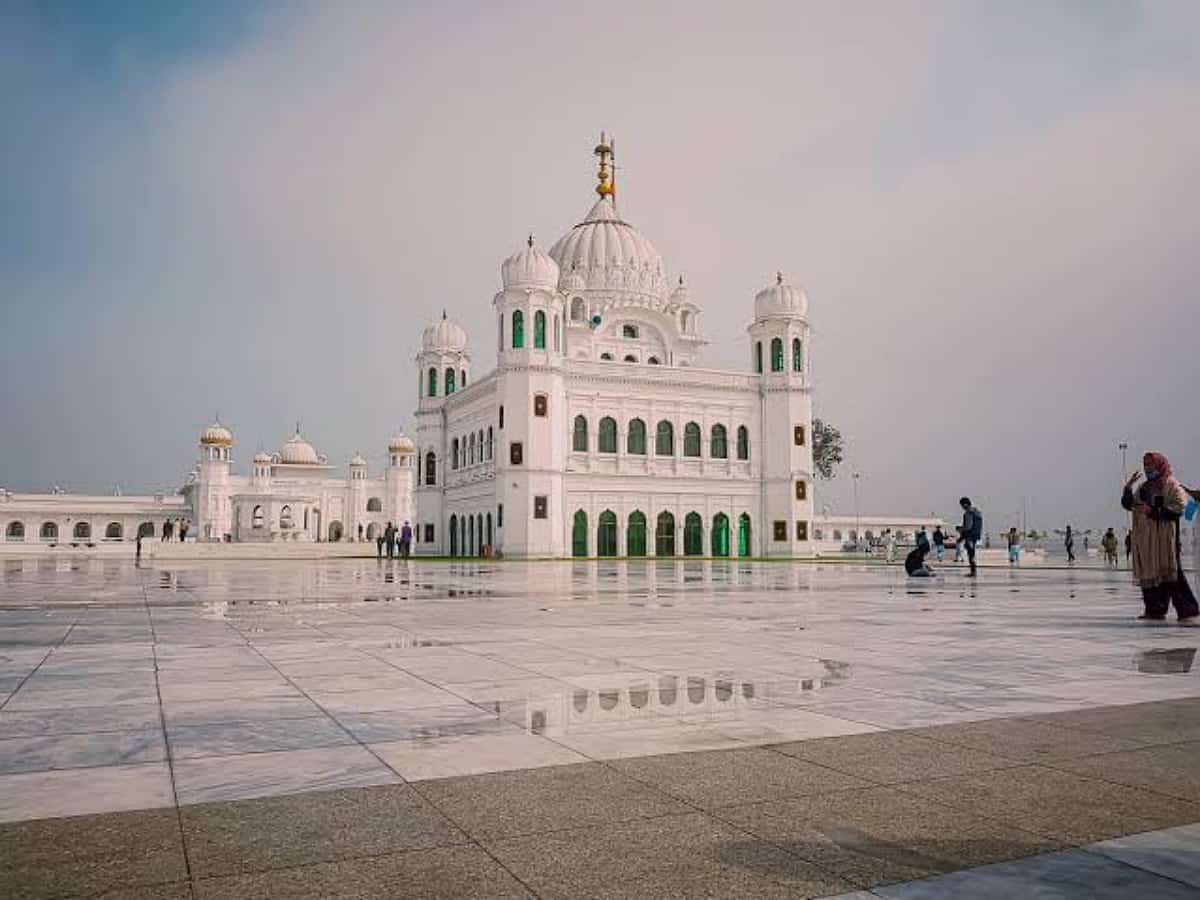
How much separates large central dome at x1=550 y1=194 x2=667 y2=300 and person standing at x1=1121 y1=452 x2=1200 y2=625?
159ft

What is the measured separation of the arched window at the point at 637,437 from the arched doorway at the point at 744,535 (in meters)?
6.63

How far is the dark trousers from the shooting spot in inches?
436

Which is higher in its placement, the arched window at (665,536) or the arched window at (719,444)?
the arched window at (719,444)

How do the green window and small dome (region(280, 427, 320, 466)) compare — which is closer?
the green window

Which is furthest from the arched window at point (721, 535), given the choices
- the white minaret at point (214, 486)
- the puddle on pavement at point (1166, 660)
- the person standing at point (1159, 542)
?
the white minaret at point (214, 486)

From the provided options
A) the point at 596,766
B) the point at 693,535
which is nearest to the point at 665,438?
the point at 693,535

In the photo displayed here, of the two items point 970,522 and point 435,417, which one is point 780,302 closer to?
point 435,417

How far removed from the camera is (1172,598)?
11359 millimetres

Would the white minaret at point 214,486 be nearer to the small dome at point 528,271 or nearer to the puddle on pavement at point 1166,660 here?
the small dome at point 528,271

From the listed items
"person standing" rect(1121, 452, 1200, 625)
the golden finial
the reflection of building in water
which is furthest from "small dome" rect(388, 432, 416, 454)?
"person standing" rect(1121, 452, 1200, 625)

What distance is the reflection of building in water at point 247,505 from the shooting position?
89.6 m

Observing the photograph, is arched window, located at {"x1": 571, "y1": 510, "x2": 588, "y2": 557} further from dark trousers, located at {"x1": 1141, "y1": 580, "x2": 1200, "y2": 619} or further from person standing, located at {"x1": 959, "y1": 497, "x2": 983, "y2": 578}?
dark trousers, located at {"x1": 1141, "y1": 580, "x2": 1200, "y2": 619}

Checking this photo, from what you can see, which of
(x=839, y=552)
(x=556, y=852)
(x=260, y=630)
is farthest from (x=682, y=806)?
(x=839, y=552)

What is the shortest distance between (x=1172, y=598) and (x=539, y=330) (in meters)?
38.9
